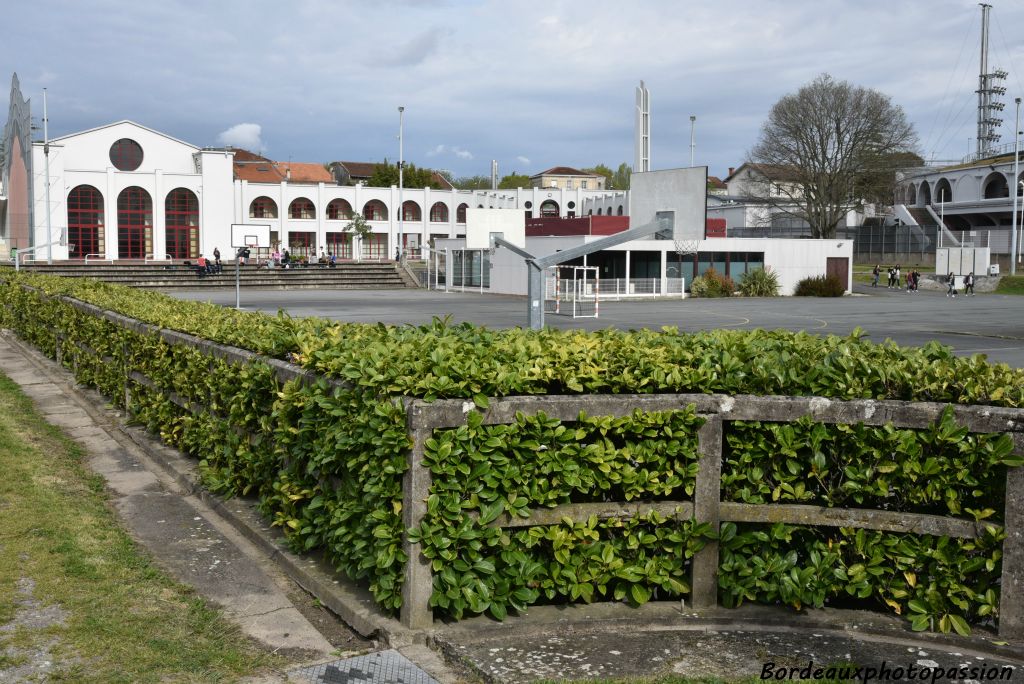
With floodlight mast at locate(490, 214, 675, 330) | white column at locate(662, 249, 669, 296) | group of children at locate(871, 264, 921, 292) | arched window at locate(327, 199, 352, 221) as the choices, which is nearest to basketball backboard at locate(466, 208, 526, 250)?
floodlight mast at locate(490, 214, 675, 330)

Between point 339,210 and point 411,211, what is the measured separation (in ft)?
29.0

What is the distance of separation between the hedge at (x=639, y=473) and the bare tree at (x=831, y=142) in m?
75.5

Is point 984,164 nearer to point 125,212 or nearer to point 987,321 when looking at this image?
point 987,321

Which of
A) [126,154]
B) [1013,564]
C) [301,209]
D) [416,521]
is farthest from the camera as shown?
[301,209]

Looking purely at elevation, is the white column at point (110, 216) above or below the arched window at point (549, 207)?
below

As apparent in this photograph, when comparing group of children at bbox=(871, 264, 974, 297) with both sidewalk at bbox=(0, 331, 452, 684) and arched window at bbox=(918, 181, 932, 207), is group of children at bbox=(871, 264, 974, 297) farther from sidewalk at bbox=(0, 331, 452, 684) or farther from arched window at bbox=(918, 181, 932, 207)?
sidewalk at bbox=(0, 331, 452, 684)

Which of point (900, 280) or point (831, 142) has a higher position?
point (831, 142)

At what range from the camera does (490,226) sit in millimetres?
18406

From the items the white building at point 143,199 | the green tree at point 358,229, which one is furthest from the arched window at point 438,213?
the white building at point 143,199

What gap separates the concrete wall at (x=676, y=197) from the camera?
532 inches

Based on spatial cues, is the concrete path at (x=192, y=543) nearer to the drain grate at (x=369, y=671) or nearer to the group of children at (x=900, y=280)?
the drain grate at (x=369, y=671)

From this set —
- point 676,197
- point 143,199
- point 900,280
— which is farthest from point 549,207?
point 676,197

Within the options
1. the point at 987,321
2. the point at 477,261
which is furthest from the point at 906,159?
the point at 987,321

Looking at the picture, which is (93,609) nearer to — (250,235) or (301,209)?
(250,235)
